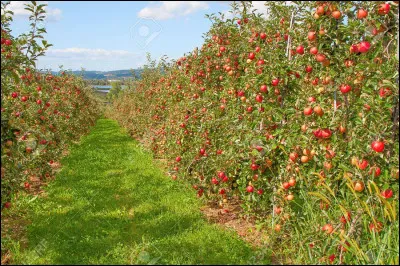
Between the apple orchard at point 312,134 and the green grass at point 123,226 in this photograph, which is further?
the green grass at point 123,226

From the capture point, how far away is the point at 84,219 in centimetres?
565

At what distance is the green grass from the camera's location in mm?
4312

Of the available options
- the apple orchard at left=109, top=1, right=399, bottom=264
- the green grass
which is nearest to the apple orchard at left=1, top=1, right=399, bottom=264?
the apple orchard at left=109, top=1, right=399, bottom=264

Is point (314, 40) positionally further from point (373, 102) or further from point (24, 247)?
point (24, 247)

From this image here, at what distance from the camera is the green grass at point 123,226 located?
4.31 metres

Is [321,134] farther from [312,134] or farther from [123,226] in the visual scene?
[123,226]

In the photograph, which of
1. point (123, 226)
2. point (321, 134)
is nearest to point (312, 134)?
point (321, 134)

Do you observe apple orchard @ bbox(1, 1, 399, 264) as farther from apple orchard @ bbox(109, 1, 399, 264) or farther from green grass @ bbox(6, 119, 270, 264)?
green grass @ bbox(6, 119, 270, 264)

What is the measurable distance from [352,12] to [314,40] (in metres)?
0.52

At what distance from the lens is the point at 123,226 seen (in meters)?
5.41

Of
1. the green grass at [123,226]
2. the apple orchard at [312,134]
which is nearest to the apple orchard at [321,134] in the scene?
the apple orchard at [312,134]

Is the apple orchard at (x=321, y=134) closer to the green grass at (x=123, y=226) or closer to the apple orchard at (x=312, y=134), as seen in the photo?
the apple orchard at (x=312, y=134)

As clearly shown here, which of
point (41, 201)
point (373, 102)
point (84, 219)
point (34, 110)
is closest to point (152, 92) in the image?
point (34, 110)

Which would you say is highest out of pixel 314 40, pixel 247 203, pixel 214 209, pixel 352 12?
pixel 352 12
